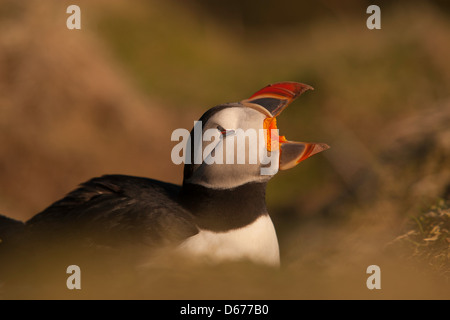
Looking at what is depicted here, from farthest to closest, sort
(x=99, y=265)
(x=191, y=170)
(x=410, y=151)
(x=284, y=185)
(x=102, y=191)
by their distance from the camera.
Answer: (x=284, y=185) → (x=410, y=151) → (x=102, y=191) → (x=191, y=170) → (x=99, y=265)

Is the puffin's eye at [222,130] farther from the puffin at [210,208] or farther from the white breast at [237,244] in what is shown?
the white breast at [237,244]

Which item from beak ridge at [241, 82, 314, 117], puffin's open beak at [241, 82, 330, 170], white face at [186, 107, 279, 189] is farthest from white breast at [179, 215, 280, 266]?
beak ridge at [241, 82, 314, 117]

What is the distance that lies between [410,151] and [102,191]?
201 centimetres

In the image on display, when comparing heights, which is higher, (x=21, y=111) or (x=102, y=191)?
(x=21, y=111)

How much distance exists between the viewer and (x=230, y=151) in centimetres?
316

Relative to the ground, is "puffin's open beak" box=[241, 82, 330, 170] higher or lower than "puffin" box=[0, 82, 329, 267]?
higher

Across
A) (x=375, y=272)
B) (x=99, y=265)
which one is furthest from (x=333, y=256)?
(x=99, y=265)

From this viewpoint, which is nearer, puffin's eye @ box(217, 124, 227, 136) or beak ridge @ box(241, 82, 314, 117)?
puffin's eye @ box(217, 124, 227, 136)

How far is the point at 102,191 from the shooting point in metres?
3.49

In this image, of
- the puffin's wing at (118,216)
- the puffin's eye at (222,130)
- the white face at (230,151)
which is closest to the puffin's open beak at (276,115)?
the white face at (230,151)

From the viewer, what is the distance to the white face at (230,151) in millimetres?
3164

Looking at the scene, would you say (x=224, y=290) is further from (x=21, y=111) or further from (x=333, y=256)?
(x=21, y=111)

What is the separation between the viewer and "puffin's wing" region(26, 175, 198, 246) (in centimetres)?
310

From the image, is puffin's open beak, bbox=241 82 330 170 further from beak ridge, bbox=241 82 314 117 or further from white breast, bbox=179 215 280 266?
white breast, bbox=179 215 280 266
